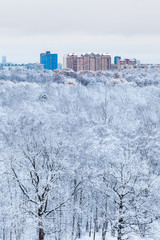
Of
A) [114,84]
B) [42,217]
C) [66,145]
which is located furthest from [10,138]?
[114,84]

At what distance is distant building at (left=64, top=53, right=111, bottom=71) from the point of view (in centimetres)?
14575

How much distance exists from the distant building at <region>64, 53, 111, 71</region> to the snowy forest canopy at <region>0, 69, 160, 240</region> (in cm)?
8873

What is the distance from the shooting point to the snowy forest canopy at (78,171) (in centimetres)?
1584

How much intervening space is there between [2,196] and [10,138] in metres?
11.8

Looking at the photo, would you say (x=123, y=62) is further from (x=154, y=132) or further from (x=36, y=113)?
(x=154, y=132)

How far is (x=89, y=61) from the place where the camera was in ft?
479

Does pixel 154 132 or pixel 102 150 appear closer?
pixel 102 150

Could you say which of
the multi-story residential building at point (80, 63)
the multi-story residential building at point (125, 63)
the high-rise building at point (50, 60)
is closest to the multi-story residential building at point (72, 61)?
the multi-story residential building at point (80, 63)

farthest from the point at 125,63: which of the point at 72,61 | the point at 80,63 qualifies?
the point at 72,61

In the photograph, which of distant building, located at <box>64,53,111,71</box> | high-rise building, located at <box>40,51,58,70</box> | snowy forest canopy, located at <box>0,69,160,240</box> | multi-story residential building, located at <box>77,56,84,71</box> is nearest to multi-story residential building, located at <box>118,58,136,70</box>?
distant building, located at <box>64,53,111,71</box>

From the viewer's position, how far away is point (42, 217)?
48.2 feet

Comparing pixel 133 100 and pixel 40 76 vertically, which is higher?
pixel 40 76

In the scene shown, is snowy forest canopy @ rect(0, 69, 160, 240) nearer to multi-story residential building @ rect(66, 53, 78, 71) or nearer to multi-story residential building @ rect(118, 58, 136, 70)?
multi-story residential building @ rect(66, 53, 78, 71)

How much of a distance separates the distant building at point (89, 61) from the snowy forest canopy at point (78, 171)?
8873cm
